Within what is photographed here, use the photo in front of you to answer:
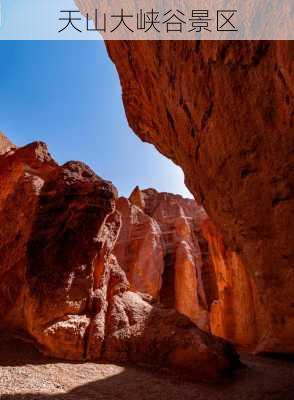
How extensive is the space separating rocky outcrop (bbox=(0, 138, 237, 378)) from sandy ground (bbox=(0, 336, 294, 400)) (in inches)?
17.3

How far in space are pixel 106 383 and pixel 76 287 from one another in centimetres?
288

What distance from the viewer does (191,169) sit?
8.54m

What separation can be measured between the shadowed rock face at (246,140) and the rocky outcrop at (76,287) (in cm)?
282

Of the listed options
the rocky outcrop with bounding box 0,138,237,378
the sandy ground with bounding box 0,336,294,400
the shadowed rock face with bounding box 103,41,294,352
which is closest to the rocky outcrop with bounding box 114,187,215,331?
the rocky outcrop with bounding box 0,138,237,378

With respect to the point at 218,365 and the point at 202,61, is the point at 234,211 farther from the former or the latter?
the point at 218,365

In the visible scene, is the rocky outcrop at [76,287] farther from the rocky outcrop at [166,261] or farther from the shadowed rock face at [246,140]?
the rocky outcrop at [166,261]

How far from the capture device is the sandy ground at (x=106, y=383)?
535 cm

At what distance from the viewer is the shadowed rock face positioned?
511 centimetres

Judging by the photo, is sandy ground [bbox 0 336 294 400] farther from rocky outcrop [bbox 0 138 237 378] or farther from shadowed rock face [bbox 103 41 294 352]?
shadowed rock face [bbox 103 41 294 352]

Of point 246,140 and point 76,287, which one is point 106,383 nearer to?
point 76,287

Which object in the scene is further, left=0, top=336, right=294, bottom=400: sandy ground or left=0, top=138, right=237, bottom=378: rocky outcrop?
left=0, top=138, right=237, bottom=378: rocky outcrop

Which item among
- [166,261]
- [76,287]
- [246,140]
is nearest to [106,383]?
[76,287]

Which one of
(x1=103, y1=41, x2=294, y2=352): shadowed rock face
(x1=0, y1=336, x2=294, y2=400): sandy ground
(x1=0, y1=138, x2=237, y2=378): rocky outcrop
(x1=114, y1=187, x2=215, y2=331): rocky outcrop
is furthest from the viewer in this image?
Answer: (x1=114, y1=187, x2=215, y2=331): rocky outcrop

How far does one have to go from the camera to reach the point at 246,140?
18.9 feet
